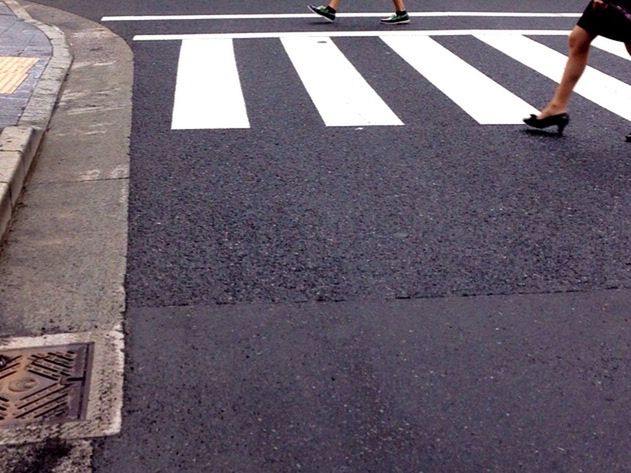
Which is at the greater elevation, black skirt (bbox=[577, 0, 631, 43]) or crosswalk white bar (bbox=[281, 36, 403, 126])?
black skirt (bbox=[577, 0, 631, 43])

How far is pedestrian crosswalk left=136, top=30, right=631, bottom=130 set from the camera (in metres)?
7.33

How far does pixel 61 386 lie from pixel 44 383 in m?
0.08

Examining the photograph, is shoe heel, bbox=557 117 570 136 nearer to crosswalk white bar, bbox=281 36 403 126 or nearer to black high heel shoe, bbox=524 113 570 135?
black high heel shoe, bbox=524 113 570 135

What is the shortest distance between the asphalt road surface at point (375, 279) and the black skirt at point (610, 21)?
736mm

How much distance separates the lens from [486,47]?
1027 centimetres

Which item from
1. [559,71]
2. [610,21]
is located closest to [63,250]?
[610,21]

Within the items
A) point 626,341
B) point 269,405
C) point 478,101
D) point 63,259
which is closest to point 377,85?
point 478,101

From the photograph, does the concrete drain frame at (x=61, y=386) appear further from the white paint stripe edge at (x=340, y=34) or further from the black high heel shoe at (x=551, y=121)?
the white paint stripe edge at (x=340, y=34)

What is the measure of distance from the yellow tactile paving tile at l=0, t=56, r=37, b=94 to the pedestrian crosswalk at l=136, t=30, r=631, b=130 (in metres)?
1.34

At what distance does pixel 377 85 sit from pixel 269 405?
17.5 feet

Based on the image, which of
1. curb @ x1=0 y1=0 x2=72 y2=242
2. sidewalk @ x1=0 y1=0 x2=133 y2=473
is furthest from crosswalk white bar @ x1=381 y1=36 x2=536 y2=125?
curb @ x1=0 y1=0 x2=72 y2=242

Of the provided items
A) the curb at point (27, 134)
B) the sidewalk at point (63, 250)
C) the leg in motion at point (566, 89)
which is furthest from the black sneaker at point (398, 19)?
the leg in motion at point (566, 89)

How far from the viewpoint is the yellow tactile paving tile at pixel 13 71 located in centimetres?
795

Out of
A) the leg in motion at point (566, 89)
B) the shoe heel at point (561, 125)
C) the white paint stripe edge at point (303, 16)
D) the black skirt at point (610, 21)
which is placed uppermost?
the black skirt at point (610, 21)
